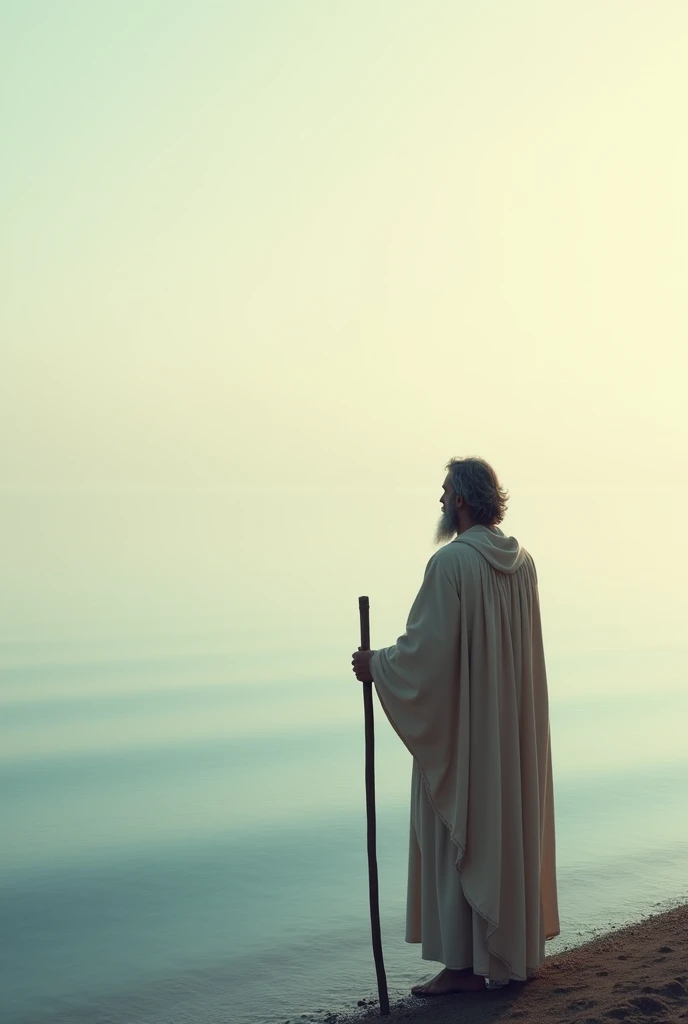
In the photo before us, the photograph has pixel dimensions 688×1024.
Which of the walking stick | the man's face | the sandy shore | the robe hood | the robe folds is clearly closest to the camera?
the sandy shore

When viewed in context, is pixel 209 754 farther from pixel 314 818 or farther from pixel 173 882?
pixel 173 882

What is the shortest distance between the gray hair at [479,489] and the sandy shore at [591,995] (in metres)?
1.84

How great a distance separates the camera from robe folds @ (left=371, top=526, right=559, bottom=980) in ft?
16.3

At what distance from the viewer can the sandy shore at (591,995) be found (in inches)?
177

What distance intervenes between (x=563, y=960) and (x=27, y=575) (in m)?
20.6

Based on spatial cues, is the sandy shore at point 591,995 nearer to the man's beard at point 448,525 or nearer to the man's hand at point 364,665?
the man's hand at point 364,665

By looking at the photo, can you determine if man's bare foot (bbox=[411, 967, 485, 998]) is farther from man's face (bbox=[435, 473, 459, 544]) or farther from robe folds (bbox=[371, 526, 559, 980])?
man's face (bbox=[435, 473, 459, 544])

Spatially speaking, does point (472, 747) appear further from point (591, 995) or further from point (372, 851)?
point (591, 995)

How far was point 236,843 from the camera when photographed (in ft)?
26.2

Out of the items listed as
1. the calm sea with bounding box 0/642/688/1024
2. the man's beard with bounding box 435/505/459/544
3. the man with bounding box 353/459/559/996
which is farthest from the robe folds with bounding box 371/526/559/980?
the calm sea with bounding box 0/642/688/1024

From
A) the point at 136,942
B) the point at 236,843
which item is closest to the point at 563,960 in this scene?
the point at 136,942

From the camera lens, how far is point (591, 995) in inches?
187

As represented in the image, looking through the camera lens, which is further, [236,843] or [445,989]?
[236,843]

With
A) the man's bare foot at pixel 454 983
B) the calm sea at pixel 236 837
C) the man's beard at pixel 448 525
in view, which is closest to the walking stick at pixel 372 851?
the man's bare foot at pixel 454 983
